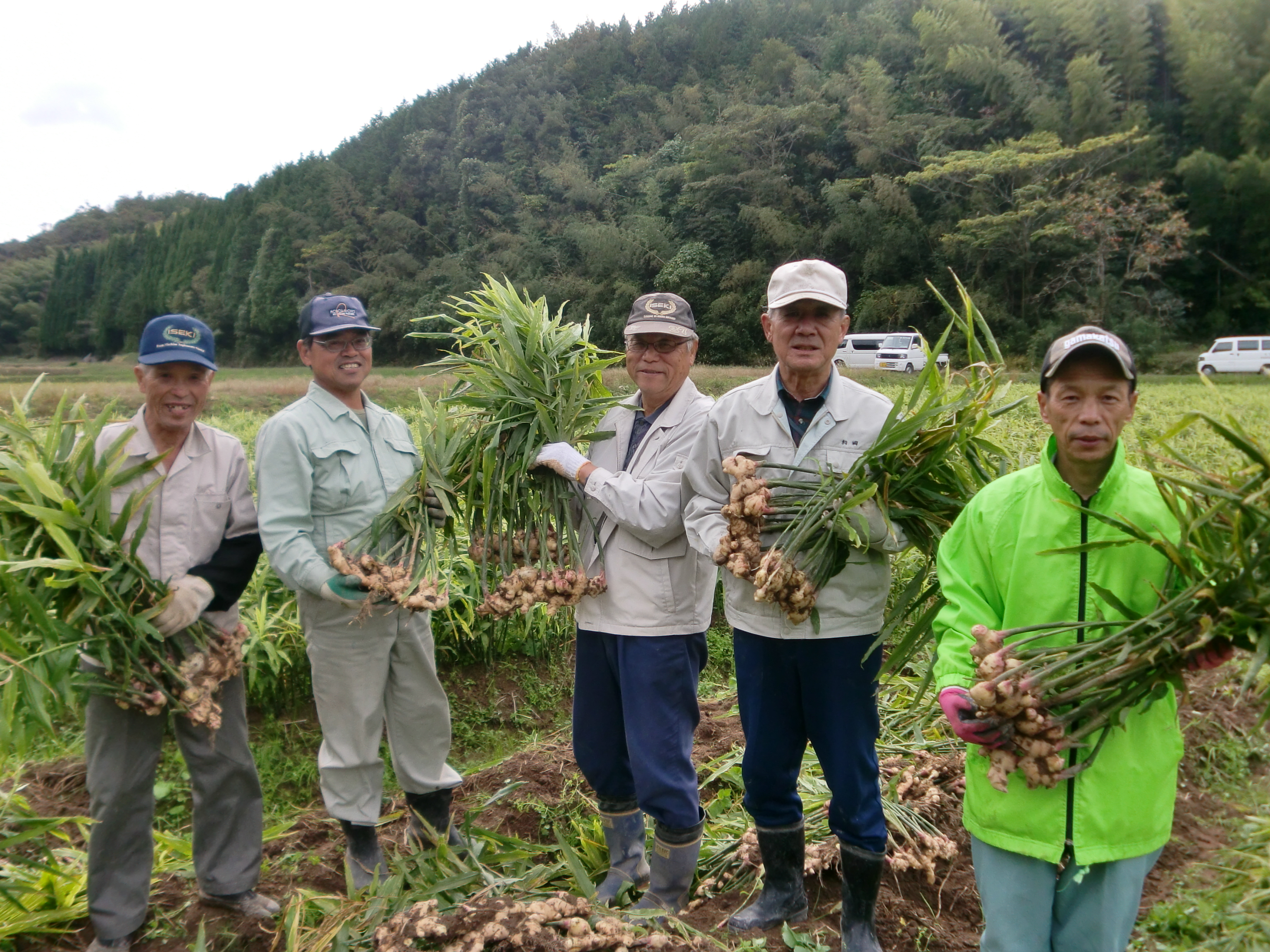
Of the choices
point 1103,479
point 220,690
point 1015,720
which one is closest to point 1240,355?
point 1103,479

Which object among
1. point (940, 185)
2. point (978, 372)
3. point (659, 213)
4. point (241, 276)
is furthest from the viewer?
point (241, 276)

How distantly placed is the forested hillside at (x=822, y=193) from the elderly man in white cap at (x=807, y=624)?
1113 inches

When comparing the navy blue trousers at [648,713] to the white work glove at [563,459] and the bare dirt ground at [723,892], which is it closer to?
the bare dirt ground at [723,892]

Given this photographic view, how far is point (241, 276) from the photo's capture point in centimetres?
5175

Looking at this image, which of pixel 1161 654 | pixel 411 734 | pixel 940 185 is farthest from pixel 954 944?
pixel 940 185

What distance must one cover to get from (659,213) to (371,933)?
130 feet

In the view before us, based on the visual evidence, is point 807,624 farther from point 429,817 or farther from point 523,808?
point 523,808

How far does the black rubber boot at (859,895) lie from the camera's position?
244 centimetres

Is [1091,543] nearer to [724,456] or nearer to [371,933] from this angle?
[724,456]

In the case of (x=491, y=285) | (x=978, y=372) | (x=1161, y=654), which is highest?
(x=491, y=285)

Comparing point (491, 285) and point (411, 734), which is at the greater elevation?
point (491, 285)

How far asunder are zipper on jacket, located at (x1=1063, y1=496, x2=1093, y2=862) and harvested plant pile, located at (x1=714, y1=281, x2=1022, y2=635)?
1.84 feet

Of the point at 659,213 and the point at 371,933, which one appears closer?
the point at 371,933

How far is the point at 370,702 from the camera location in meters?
2.89
